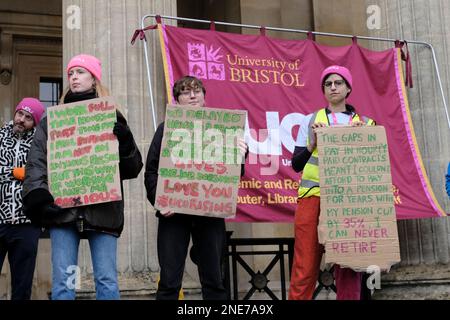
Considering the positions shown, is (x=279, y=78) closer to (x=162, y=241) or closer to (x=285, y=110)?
(x=285, y=110)

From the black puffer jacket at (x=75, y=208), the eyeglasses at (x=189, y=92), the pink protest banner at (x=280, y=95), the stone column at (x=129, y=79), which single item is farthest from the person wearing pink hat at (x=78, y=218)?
the pink protest banner at (x=280, y=95)

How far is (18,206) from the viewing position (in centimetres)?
694

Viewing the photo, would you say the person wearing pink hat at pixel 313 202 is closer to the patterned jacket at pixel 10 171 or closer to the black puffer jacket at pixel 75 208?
the black puffer jacket at pixel 75 208

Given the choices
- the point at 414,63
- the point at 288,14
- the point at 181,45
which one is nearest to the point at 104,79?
the point at 181,45

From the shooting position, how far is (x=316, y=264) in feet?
21.5

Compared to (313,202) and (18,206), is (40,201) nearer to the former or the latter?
(18,206)

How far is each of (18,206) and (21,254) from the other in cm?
39

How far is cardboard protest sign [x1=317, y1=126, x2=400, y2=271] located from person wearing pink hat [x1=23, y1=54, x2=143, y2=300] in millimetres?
1453

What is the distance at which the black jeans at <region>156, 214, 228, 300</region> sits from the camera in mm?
6016

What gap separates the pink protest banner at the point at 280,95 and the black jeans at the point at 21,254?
2.54 metres

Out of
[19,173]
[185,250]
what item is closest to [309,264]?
[185,250]

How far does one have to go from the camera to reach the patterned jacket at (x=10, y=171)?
6926 millimetres

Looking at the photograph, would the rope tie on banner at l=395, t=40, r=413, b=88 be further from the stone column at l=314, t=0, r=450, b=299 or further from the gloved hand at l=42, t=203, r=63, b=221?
the gloved hand at l=42, t=203, r=63, b=221

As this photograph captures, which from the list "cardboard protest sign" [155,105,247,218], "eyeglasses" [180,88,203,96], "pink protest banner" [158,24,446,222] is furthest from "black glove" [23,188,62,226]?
"pink protest banner" [158,24,446,222]
